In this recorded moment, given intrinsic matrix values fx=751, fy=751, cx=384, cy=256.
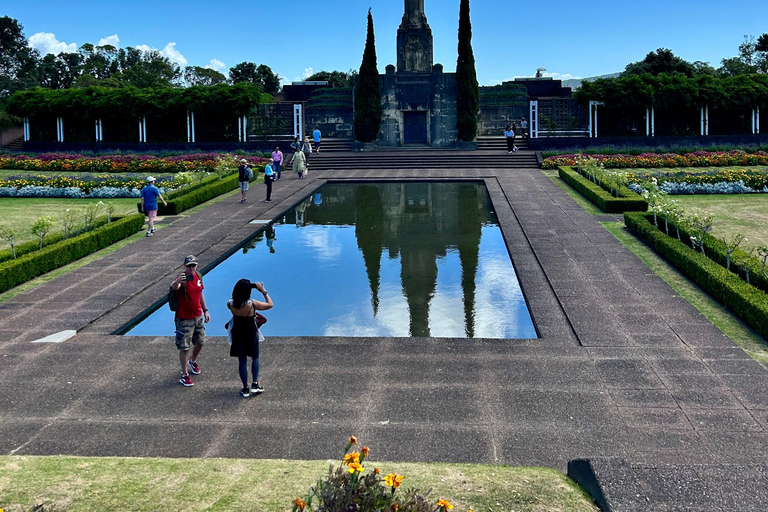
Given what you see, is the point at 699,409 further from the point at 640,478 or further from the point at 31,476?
the point at 31,476

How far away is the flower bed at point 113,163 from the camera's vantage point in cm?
3722

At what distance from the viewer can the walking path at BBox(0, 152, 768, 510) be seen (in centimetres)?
759

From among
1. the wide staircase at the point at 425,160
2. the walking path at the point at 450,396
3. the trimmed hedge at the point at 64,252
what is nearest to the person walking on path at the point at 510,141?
the wide staircase at the point at 425,160

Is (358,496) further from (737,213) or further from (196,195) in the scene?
(196,195)

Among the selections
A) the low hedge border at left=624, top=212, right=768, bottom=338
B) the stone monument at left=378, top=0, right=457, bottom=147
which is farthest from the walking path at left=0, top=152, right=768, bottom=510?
the stone monument at left=378, top=0, right=457, bottom=147

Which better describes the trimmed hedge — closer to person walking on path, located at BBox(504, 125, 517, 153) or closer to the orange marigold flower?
the orange marigold flower

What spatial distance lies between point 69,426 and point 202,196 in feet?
61.8

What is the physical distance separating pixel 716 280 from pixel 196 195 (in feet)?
58.4

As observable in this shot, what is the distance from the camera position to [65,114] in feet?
163

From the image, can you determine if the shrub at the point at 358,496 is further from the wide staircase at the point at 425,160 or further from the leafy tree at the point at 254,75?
the leafy tree at the point at 254,75

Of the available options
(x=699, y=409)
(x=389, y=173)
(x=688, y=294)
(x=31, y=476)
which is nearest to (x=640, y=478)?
(x=699, y=409)

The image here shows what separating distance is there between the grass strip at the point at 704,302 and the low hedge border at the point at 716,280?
11cm

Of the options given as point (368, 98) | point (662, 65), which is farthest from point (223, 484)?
point (662, 65)

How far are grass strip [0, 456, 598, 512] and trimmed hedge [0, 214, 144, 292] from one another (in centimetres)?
855
